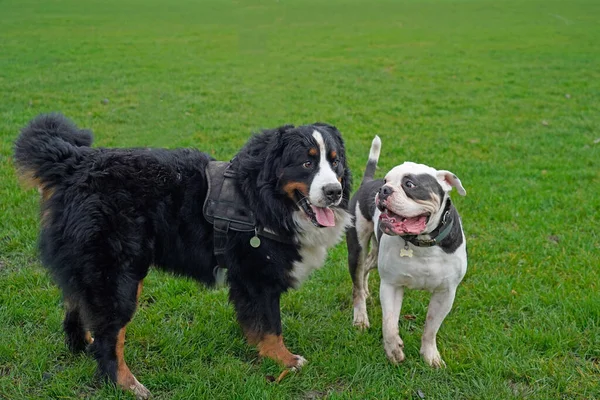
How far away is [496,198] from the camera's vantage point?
21.6 ft

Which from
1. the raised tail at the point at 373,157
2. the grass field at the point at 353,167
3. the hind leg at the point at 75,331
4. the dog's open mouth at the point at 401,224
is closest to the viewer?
the dog's open mouth at the point at 401,224

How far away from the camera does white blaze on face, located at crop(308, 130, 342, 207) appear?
11.5ft

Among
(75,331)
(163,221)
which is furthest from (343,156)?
(75,331)

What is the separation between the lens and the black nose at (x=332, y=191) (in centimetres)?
347

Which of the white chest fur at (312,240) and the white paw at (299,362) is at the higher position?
the white chest fur at (312,240)

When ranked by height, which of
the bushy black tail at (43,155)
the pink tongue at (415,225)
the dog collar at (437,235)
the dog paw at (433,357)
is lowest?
the dog paw at (433,357)

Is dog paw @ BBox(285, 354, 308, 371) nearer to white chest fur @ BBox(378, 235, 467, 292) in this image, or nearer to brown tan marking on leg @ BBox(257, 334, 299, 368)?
brown tan marking on leg @ BBox(257, 334, 299, 368)

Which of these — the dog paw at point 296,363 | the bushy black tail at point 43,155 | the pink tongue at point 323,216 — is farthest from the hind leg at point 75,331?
the pink tongue at point 323,216

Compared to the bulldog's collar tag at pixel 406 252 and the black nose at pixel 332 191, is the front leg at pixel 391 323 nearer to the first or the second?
the bulldog's collar tag at pixel 406 252

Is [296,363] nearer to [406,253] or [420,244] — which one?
[406,253]

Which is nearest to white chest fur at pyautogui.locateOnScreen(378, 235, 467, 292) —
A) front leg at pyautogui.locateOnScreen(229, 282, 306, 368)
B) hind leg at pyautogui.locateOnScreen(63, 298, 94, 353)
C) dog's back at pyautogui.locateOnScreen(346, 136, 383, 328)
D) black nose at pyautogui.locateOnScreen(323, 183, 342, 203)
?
black nose at pyautogui.locateOnScreen(323, 183, 342, 203)

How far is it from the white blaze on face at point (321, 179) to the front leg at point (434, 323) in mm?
1020

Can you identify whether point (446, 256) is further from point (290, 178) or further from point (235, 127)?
point (235, 127)

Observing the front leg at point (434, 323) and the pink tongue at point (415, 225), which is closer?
the pink tongue at point (415, 225)
